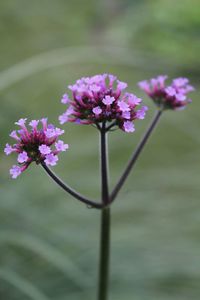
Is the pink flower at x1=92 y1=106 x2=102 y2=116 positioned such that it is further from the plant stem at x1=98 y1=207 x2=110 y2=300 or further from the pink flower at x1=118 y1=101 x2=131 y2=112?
the plant stem at x1=98 y1=207 x2=110 y2=300

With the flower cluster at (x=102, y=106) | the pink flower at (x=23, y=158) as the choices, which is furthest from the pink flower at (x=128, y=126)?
the pink flower at (x=23, y=158)

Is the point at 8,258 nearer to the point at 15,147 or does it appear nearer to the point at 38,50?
the point at 15,147

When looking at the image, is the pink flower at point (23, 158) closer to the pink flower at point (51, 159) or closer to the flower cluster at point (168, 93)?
the pink flower at point (51, 159)

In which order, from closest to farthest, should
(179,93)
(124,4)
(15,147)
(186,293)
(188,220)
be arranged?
(15,147)
(179,93)
(186,293)
(188,220)
(124,4)

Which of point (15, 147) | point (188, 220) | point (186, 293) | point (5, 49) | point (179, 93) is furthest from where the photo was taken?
point (5, 49)

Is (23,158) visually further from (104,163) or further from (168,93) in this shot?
(168,93)

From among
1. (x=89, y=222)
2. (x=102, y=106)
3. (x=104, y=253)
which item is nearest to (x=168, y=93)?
(x=102, y=106)

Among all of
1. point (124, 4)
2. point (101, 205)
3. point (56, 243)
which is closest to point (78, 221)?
point (56, 243)
